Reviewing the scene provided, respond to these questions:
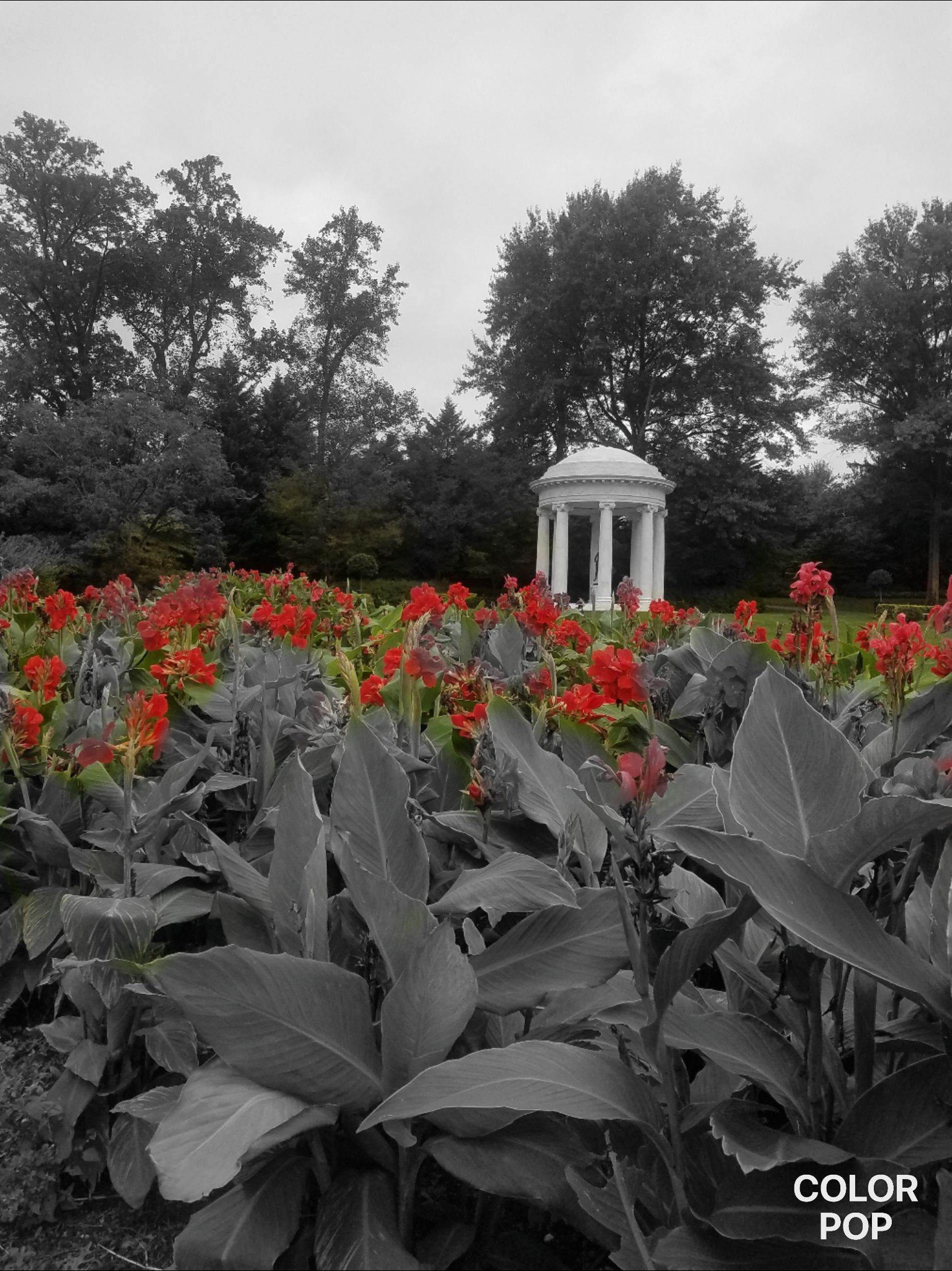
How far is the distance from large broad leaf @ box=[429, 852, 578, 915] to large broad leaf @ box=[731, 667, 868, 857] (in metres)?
0.28

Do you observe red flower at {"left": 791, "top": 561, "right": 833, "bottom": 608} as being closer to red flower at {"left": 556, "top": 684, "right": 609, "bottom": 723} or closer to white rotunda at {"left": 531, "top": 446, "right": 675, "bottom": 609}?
red flower at {"left": 556, "top": 684, "right": 609, "bottom": 723}

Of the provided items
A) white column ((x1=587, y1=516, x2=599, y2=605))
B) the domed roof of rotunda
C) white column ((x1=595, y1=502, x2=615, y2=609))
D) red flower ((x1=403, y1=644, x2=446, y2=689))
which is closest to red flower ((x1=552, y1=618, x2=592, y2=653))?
red flower ((x1=403, y1=644, x2=446, y2=689))

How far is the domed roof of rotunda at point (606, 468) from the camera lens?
75.8 feet

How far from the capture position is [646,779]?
0.96 metres

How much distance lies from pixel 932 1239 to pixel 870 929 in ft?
1.01

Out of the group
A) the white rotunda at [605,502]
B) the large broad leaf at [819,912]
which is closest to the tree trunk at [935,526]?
the white rotunda at [605,502]

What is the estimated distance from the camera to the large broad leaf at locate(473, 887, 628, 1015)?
44.9 inches

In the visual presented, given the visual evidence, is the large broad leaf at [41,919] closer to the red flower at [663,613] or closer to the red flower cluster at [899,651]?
the red flower cluster at [899,651]

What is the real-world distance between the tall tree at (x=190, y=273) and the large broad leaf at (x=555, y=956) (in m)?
28.3

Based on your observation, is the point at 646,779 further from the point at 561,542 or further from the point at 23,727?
the point at 561,542

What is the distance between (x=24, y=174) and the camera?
2573cm

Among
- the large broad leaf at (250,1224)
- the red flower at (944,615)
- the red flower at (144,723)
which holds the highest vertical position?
the red flower at (944,615)

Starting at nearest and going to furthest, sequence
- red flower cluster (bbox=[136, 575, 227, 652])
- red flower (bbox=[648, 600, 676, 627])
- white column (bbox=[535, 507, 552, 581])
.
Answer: red flower cluster (bbox=[136, 575, 227, 652]), red flower (bbox=[648, 600, 676, 627]), white column (bbox=[535, 507, 552, 581])

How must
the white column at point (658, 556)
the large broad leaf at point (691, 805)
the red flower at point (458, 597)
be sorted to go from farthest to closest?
the white column at point (658, 556) → the red flower at point (458, 597) → the large broad leaf at point (691, 805)
